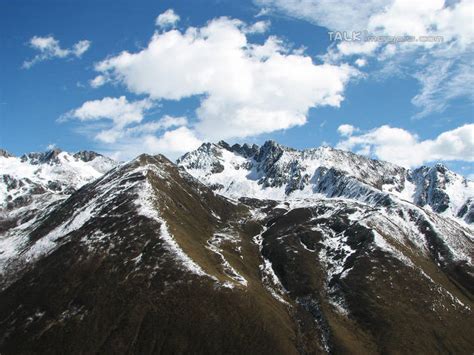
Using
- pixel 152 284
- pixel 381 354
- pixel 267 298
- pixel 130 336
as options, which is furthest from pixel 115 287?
pixel 381 354

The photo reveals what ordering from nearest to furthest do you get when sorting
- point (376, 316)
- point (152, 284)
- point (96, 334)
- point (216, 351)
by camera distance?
point (216, 351), point (96, 334), point (152, 284), point (376, 316)

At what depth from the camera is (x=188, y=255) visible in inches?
7849

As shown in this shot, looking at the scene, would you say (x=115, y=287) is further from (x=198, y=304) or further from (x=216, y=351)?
(x=216, y=351)

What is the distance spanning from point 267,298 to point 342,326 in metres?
32.4

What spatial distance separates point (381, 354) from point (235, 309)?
5783cm

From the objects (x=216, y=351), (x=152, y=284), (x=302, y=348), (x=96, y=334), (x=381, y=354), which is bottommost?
(x=381, y=354)

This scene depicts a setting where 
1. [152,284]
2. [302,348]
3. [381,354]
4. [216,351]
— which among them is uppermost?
[152,284]

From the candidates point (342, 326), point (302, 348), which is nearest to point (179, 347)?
point (302, 348)

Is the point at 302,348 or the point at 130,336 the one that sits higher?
the point at 130,336

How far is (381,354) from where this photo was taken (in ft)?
569

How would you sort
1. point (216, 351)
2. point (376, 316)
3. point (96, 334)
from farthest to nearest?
1. point (376, 316)
2. point (96, 334)
3. point (216, 351)

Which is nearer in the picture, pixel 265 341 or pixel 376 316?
pixel 265 341

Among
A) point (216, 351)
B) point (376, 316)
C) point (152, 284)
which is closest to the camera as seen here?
point (216, 351)

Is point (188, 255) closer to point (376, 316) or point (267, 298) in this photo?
point (267, 298)
